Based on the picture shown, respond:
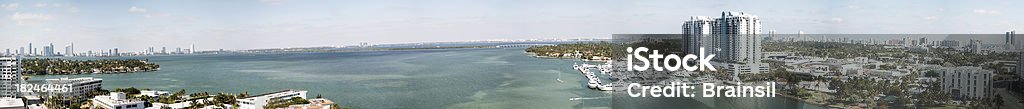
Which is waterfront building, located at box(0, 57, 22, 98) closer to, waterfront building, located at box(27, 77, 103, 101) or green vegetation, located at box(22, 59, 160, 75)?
waterfront building, located at box(27, 77, 103, 101)

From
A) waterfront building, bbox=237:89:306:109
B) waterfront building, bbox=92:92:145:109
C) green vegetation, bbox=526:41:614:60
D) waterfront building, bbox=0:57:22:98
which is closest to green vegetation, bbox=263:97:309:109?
waterfront building, bbox=237:89:306:109

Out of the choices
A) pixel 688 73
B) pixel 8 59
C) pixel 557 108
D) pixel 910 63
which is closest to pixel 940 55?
pixel 910 63

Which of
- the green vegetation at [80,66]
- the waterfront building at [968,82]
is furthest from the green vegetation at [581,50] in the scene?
the green vegetation at [80,66]

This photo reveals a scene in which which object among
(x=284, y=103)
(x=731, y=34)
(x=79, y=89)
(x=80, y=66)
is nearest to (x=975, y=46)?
(x=731, y=34)

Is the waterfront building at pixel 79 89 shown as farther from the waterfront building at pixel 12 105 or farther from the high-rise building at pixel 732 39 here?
the high-rise building at pixel 732 39

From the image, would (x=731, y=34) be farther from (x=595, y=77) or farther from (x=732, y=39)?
(x=595, y=77)

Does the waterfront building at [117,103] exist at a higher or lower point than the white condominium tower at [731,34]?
lower
